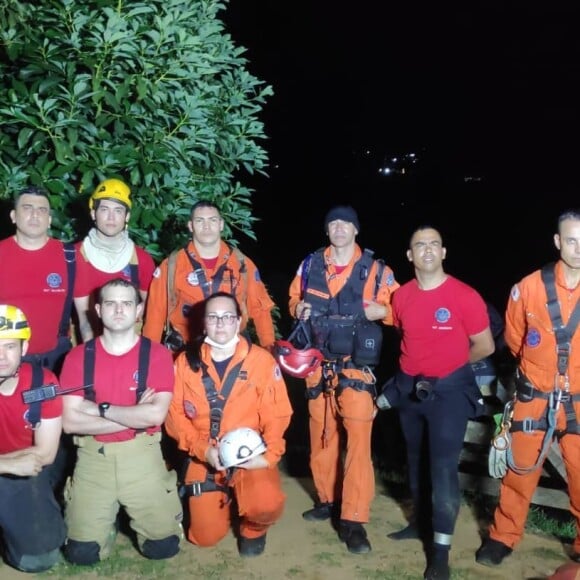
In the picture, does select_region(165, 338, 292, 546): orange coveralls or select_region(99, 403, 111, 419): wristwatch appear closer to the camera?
select_region(99, 403, 111, 419): wristwatch

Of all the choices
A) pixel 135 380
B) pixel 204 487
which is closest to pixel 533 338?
pixel 204 487

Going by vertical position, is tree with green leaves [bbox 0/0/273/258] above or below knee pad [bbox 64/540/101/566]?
above

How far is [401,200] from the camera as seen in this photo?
3634 centimetres

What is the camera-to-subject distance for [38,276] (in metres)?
5.17

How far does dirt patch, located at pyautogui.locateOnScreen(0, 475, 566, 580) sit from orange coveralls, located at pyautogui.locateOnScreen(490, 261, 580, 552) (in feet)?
0.86

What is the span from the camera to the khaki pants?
475 cm

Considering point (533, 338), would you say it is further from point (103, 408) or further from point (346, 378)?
point (103, 408)

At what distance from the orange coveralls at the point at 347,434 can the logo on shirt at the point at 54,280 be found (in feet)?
5.91

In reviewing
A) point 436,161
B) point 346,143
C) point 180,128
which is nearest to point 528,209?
point 346,143

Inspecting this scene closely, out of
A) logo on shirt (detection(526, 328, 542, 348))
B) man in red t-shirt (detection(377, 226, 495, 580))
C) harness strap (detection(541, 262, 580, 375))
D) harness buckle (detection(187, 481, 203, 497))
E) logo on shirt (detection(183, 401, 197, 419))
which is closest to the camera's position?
harness strap (detection(541, 262, 580, 375))

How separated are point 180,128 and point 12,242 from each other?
181 cm

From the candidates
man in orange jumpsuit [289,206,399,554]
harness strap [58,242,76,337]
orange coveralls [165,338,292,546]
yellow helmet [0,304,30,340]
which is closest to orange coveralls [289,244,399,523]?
man in orange jumpsuit [289,206,399,554]

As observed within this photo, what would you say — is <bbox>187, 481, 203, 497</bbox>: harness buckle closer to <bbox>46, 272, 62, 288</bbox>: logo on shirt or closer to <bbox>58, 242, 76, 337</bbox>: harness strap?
<bbox>58, 242, 76, 337</bbox>: harness strap

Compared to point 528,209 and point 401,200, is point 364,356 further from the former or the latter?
point 401,200
